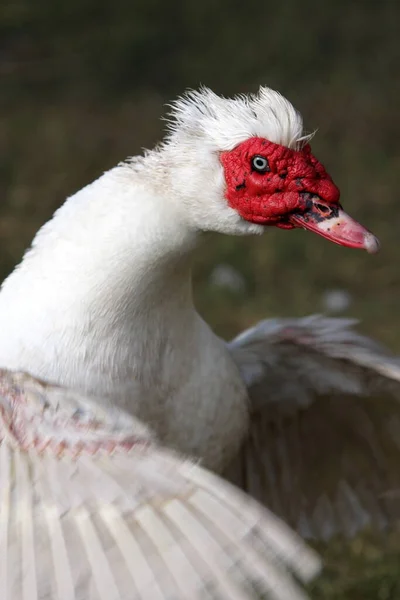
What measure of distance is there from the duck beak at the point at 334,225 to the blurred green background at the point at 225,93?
2957 millimetres

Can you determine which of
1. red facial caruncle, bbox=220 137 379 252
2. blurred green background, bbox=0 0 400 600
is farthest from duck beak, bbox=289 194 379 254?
blurred green background, bbox=0 0 400 600

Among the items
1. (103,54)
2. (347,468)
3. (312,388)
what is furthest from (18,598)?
(103,54)

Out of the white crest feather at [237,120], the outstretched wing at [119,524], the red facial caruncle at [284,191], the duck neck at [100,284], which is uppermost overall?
the white crest feather at [237,120]

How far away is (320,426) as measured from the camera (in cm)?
307

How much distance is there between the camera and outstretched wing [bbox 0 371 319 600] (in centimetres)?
187

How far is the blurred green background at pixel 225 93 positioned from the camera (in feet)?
19.5

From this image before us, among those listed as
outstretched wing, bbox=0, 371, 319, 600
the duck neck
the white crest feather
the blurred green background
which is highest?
the blurred green background

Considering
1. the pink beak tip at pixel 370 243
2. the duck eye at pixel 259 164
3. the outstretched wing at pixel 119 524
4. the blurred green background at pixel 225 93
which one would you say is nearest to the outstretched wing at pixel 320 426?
the pink beak tip at pixel 370 243

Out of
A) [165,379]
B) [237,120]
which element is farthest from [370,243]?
[165,379]

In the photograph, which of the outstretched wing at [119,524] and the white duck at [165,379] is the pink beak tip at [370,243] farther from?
the outstretched wing at [119,524]

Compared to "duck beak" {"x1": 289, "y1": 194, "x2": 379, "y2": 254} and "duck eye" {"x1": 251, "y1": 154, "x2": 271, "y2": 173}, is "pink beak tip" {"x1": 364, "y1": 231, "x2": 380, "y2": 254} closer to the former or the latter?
"duck beak" {"x1": 289, "y1": 194, "x2": 379, "y2": 254}

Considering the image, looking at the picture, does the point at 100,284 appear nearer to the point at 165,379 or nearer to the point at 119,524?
the point at 165,379

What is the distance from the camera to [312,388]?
2930mm

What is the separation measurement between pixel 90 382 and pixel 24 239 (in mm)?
3846
